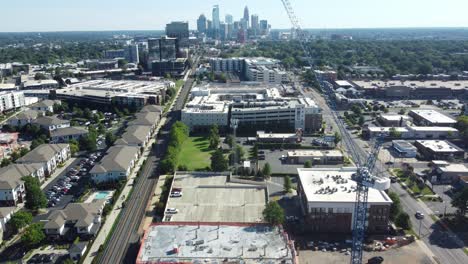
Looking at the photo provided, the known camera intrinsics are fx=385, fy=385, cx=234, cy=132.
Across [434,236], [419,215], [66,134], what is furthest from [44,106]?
[434,236]

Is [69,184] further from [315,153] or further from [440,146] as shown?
[440,146]

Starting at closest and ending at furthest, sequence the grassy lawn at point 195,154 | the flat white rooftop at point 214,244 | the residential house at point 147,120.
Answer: the flat white rooftop at point 214,244, the grassy lawn at point 195,154, the residential house at point 147,120

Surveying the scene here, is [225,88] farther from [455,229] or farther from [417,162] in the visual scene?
[455,229]

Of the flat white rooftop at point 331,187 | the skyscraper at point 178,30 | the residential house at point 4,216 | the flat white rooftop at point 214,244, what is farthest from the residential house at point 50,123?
the skyscraper at point 178,30

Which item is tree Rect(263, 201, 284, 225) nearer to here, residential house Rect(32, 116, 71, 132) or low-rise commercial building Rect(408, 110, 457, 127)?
residential house Rect(32, 116, 71, 132)

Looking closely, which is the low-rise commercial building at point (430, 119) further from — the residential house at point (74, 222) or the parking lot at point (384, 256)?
the residential house at point (74, 222)

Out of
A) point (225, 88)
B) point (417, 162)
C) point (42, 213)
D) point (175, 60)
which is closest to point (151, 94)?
point (225, 88)
